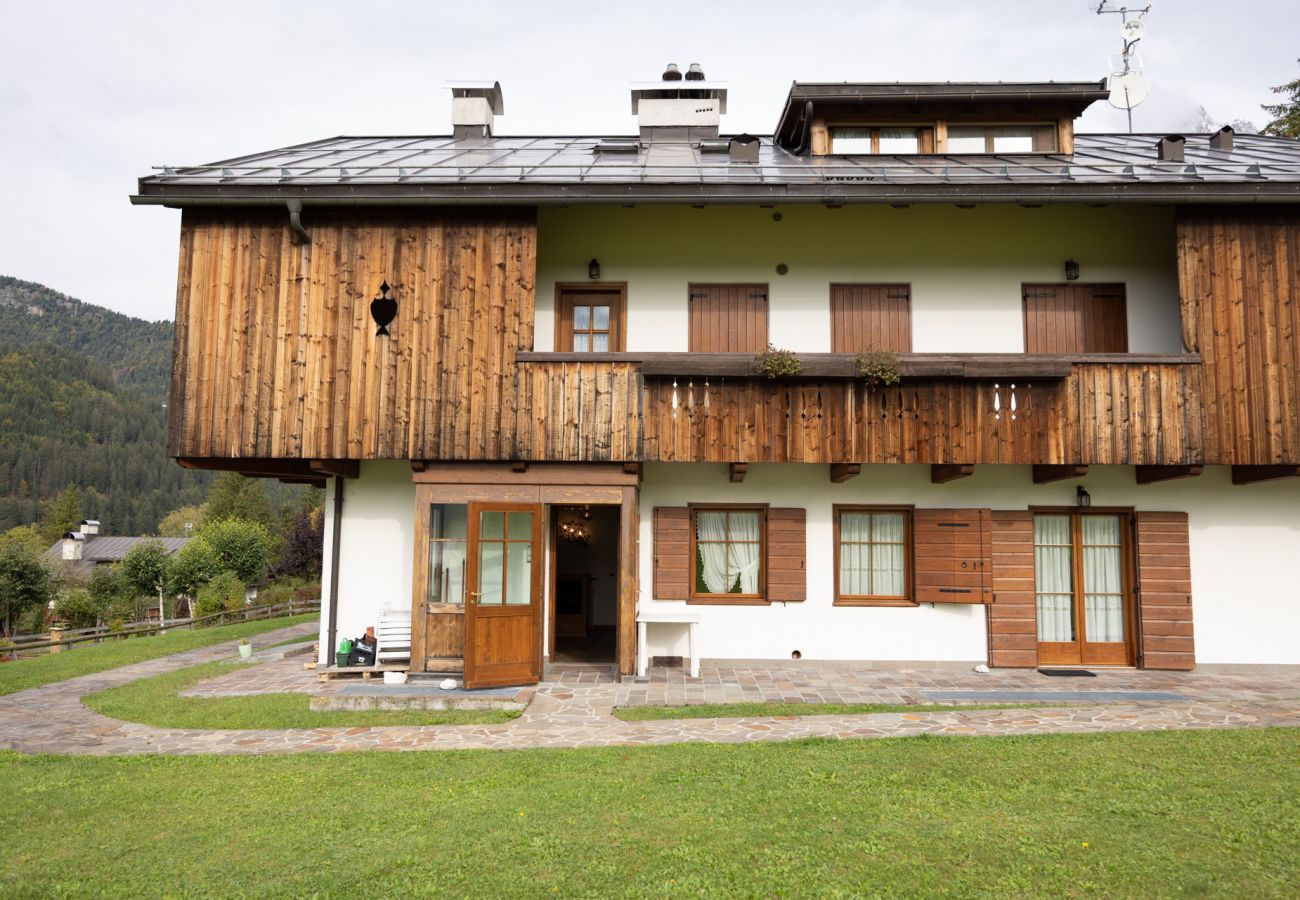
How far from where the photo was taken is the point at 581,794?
5367 millimetres

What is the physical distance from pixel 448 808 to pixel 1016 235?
985 centimetres

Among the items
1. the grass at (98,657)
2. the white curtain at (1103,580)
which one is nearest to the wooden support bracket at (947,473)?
the white curtain at (1103,580)

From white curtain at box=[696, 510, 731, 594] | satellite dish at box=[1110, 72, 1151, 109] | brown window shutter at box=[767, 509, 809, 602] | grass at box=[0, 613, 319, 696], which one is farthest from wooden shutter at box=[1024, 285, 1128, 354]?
grass at box=[0, 613, 319, 696]

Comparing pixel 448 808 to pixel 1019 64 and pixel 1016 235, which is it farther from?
pixel 1019 64

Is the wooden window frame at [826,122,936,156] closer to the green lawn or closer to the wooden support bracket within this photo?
the wooden support bracket

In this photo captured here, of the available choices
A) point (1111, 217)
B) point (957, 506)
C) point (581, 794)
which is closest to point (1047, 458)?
point (957, 506)

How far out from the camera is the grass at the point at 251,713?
7.60 metres

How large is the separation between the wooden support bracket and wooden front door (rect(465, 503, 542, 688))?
17.3 ft

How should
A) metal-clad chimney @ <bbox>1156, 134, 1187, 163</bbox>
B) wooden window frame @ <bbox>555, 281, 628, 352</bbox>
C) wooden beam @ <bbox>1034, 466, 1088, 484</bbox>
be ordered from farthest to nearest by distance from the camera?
metal-clad chimney @ <bbox>1156, 134, 1187, 163</bbox>
wooden window frame @ <bbox>555, 281, 628, 352</bbox>
wooden beam @ <bbox>1034, 466, 1088, 484</bbox>

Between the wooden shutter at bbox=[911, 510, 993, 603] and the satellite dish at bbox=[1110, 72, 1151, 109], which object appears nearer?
the wooden shutter at bbox=[911, 510, 993, 603]

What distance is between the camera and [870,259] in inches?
407

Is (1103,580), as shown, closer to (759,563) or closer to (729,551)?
(759,563)

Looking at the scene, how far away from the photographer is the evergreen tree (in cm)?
2009

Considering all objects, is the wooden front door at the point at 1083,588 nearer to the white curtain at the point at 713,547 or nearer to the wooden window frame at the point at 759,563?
the wooden window frame at the point at 759,563
